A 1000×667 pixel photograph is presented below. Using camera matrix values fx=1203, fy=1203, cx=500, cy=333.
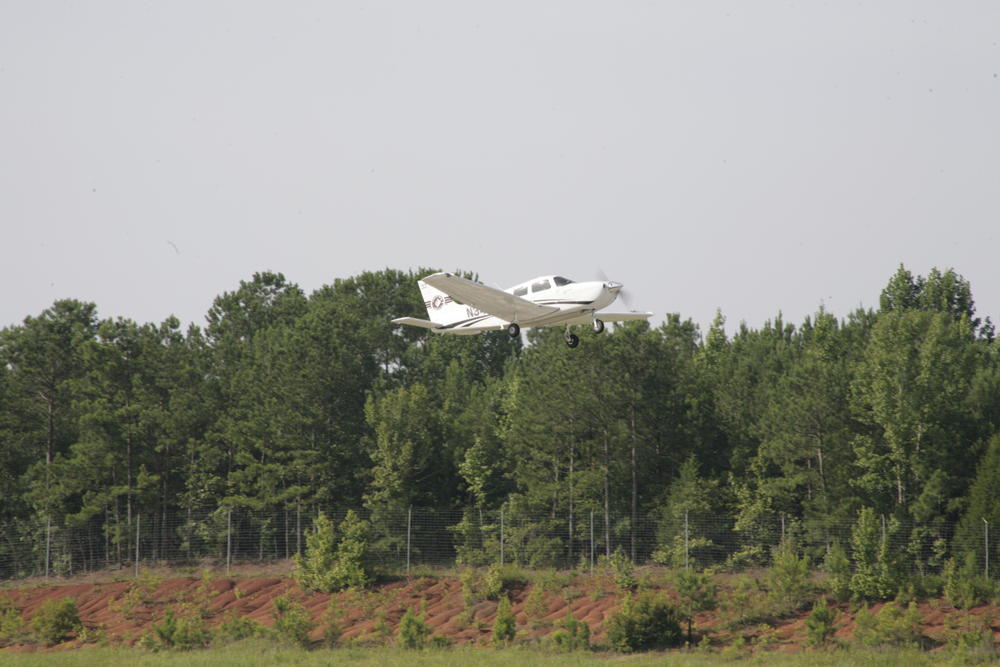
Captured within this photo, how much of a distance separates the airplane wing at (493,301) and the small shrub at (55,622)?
20.3m

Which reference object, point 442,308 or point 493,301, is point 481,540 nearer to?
point 442,308

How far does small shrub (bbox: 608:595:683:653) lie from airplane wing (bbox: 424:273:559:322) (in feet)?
34.0

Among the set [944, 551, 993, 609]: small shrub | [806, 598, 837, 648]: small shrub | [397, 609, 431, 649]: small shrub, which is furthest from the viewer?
[944, 551, 993, 609]: small shrub

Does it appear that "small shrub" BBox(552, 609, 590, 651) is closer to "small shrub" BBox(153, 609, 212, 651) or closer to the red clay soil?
the red clay soil

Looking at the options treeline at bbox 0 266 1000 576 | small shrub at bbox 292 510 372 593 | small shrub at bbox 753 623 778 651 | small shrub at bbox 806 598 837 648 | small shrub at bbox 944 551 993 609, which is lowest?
small shrub at bbox 753 623 778 651

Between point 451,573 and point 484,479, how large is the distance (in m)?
12.7

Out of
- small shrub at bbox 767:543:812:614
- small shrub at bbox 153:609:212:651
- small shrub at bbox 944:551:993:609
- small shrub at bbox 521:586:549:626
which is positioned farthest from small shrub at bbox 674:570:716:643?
small shrub at bbox 153:609:212:651

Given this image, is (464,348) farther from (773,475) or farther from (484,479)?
(773,475)

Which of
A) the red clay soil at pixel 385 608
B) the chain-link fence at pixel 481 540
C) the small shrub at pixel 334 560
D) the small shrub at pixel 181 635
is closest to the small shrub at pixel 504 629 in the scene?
the red clay soil at pixel 385 608

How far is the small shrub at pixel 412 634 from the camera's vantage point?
39.5 meters

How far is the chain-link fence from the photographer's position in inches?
1900

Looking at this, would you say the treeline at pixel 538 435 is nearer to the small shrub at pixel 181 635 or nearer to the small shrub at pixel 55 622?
the small shrub at pixel 55 622

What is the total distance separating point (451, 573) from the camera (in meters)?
50.1

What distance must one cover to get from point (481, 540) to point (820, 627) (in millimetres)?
19093
